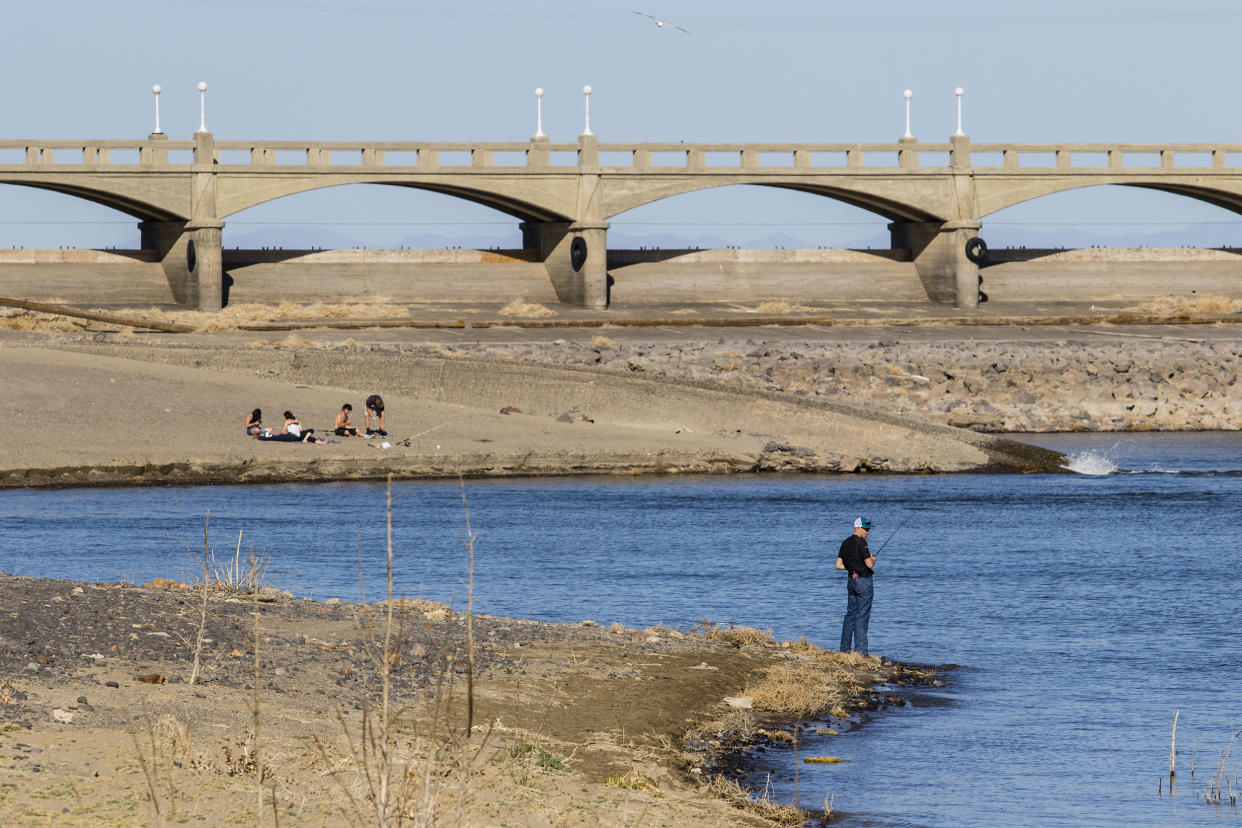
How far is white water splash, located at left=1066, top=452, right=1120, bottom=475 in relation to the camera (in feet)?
130

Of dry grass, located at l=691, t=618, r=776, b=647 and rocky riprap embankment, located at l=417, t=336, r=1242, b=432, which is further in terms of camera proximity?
rocky riprap embankment, located at l=417, t=336, r=1242, b=432

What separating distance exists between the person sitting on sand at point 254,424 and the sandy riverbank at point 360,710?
19670 mm

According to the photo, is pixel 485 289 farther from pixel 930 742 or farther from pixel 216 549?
pixel 930 742

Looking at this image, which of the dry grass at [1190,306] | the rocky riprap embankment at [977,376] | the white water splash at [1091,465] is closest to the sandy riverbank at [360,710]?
the white water splash at [1091,465]

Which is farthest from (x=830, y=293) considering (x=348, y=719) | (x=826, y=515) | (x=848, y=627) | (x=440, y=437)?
(x=348, y=719)

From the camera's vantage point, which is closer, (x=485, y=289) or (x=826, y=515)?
(x=826, y=515)

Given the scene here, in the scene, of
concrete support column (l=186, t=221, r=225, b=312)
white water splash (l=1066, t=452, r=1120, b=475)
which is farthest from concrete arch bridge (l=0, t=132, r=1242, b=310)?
white water splash (l=1066, t=452, r=1120, b=475)

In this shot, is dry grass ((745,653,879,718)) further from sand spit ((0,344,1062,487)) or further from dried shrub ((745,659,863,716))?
sand spit ((0,344,1062,487))

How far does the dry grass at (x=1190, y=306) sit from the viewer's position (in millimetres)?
69938

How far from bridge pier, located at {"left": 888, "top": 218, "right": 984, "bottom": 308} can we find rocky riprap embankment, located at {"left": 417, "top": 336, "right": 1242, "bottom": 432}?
11.7 metres

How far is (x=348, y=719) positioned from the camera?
12.1 meters

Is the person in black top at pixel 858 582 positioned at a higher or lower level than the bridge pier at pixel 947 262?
lower

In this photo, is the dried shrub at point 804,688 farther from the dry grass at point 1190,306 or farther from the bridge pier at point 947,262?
the dry grass at point 1190,306

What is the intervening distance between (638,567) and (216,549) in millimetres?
6028
